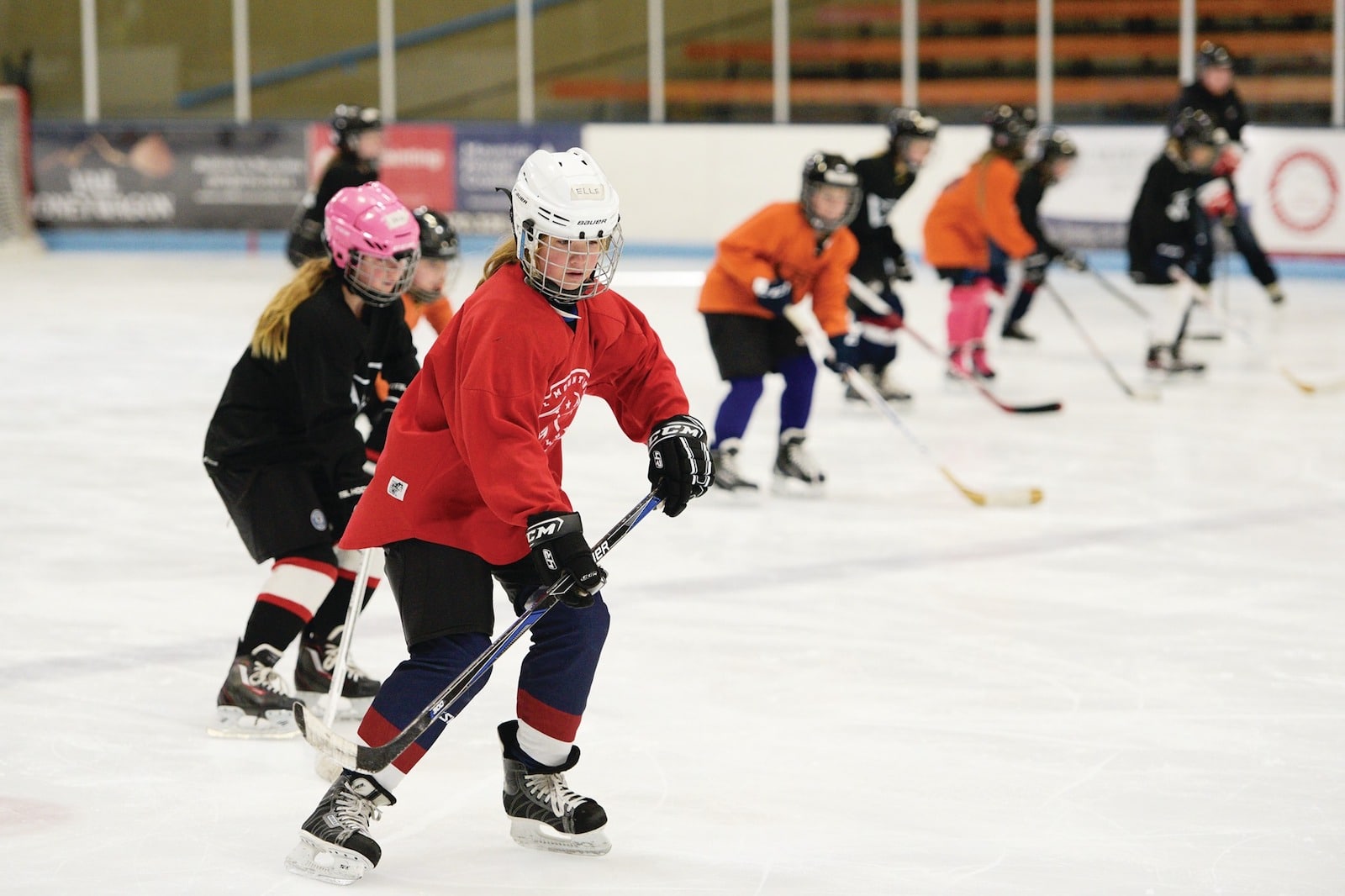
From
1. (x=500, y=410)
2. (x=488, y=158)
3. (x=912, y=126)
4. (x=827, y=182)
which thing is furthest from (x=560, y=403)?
(x=488, y=158)

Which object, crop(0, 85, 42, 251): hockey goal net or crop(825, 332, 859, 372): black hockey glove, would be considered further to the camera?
crop(0, 85, 42, 251): hockey goal net

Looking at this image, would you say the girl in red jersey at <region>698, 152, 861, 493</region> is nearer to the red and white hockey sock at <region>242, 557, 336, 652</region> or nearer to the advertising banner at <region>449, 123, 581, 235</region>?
the red and white hockey sock at <region>242, 557, 336, 652</region>

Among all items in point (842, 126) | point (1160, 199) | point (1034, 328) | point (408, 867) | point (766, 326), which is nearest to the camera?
point (408, 867)

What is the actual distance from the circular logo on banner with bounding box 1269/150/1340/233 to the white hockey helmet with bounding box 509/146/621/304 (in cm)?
876

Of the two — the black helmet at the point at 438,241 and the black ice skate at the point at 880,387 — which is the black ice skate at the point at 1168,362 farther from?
the black helmet at the point at 438,241

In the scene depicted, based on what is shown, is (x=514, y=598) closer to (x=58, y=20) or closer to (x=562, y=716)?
(x=562, y=716)

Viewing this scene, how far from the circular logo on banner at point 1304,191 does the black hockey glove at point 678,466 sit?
28.5 ft

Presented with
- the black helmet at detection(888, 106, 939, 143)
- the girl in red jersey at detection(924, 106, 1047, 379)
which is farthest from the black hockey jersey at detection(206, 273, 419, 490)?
the girl in red jersey at detection(924, 106, 1047, 379)

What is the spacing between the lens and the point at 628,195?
476 inches

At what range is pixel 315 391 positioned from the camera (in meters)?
2.86

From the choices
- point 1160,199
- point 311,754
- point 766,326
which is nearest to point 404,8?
point 1160,199

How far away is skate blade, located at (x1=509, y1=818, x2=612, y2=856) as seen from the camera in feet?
8.00

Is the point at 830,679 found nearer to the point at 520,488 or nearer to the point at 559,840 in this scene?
the point at 559,840

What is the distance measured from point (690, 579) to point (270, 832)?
1729mm
